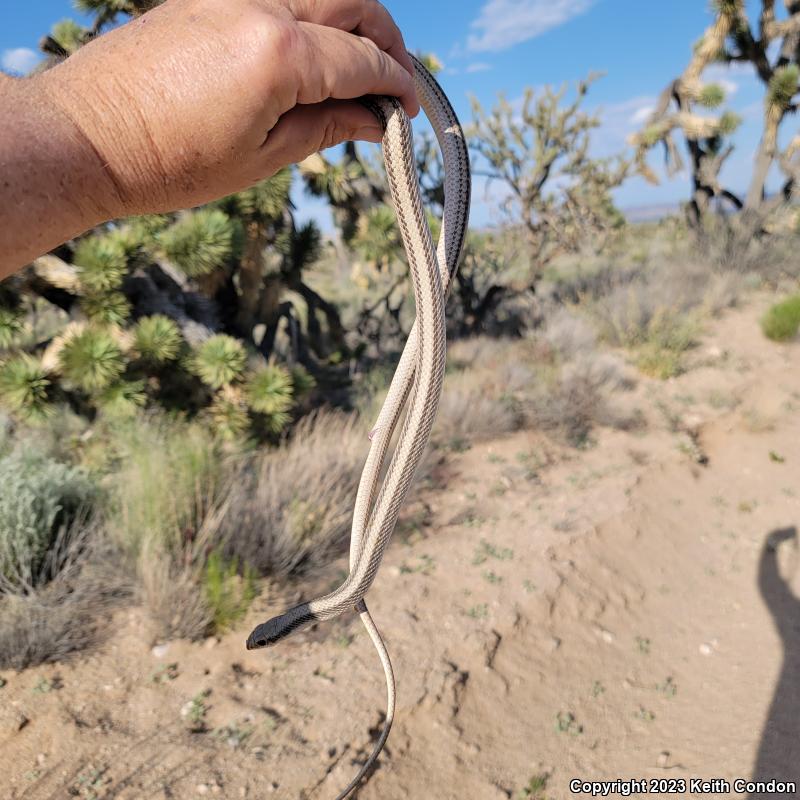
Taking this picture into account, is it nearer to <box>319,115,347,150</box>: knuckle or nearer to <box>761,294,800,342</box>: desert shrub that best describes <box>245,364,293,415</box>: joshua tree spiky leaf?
<box>319,115,347,150</box>: knuckle

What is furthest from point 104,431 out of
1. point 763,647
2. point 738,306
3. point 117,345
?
point 738,306

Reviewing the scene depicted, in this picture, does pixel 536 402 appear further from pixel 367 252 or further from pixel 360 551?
pixel 360 551

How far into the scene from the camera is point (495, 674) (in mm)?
2631

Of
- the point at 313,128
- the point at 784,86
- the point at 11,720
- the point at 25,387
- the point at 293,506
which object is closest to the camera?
the point at 313,128

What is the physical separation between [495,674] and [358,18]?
102 inches

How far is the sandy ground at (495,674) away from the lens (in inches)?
81.7

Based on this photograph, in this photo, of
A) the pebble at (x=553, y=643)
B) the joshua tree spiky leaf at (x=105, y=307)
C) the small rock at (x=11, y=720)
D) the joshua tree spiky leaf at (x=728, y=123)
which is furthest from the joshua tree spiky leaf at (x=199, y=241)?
the joshua tree spiky leaf at (x=728, y=123)

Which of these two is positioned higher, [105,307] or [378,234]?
[378,234]

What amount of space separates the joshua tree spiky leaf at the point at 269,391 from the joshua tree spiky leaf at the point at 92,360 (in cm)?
79

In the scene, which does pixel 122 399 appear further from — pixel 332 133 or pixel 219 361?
pixel 332 133

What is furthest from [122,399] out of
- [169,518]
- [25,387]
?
[169,518]

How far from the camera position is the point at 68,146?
34.8 inches

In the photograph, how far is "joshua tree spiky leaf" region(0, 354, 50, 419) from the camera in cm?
327

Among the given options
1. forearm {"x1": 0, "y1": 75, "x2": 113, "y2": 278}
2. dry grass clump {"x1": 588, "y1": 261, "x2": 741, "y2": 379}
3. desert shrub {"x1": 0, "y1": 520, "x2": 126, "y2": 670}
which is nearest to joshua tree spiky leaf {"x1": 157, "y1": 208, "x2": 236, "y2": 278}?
desert shrub {"x1": 0, "y1": 520, "x2": 126, "y2": 670}
